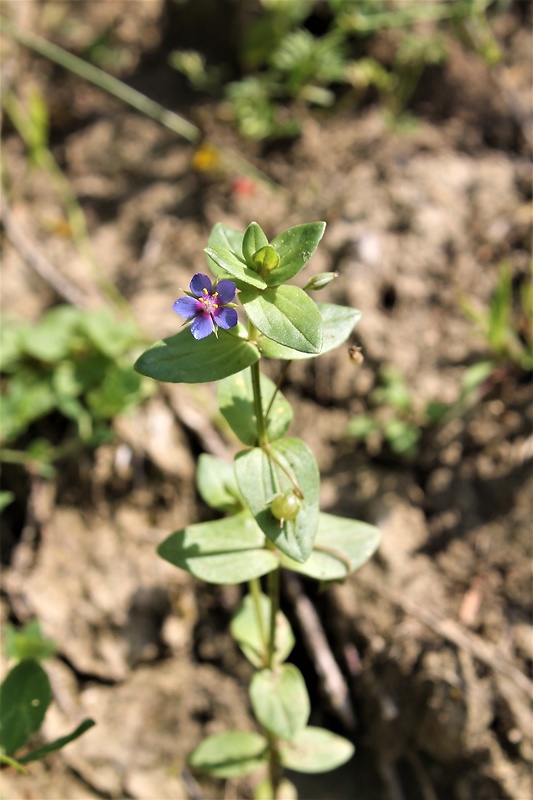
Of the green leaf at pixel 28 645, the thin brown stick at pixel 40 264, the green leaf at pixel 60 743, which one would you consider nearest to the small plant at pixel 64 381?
the thin brown stick at pixel 40 264

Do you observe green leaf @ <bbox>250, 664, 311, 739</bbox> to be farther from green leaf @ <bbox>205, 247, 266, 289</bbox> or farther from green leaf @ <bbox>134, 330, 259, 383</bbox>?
green leaf @ <bbox>205, 247, 266, 289</bbox>

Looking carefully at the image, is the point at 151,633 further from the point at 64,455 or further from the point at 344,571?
the point at 344,571

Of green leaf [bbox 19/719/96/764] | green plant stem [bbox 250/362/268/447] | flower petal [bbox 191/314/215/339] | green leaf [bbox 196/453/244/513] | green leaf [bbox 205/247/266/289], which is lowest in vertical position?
green leaf [bbox 19/719/96/764]

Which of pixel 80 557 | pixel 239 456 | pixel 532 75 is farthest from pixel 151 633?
pixel 532 75

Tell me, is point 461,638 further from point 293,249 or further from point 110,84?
point 110,84

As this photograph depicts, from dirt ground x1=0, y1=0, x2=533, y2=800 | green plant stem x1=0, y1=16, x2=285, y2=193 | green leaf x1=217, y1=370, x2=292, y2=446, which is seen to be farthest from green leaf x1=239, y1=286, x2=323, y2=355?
green plant stem x1=0, y1=16, x2=285, y2=193
